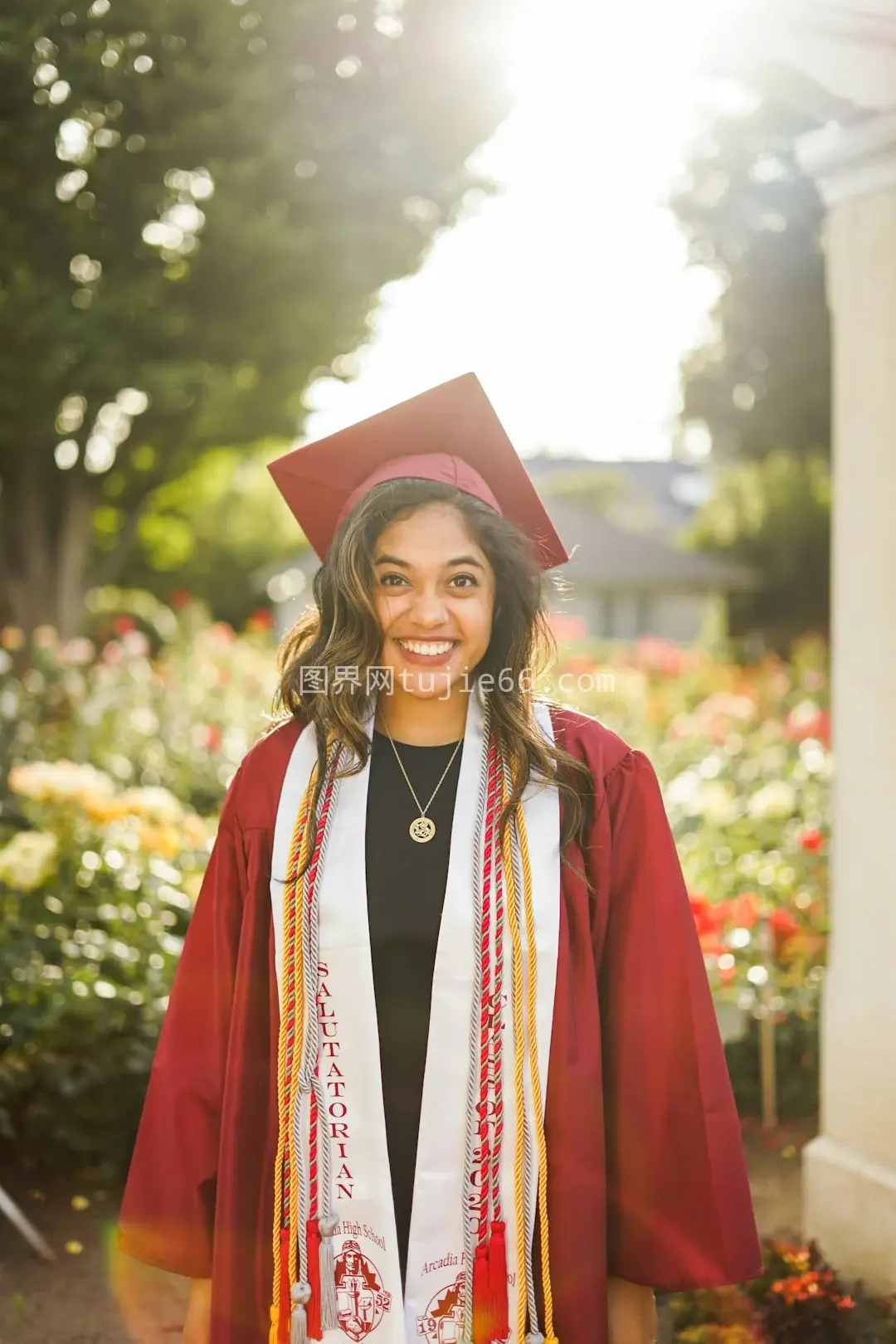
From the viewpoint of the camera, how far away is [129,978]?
3.75 meters

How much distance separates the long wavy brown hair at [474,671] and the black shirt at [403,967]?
0.15 meters

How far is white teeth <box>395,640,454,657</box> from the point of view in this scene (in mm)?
1837

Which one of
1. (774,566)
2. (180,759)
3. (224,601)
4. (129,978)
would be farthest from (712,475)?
(129,978)

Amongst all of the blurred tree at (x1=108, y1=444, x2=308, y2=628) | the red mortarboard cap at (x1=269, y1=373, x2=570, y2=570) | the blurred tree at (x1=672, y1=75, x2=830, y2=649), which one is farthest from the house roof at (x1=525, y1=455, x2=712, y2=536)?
the red mortarboard cap at (x1=269, y1=373, x2=570, y2=570)

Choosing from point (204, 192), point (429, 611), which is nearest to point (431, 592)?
point (429, 611)

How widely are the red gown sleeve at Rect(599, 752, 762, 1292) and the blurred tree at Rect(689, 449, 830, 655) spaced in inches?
800

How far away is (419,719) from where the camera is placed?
1957 mm

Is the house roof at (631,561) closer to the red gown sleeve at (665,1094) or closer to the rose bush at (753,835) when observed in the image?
the rose bush at (753,835)

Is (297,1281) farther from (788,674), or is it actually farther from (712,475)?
(712,475)

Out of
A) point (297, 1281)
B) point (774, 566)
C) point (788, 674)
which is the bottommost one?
point (297, 1281)

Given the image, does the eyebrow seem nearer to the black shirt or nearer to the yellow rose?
the black shirt

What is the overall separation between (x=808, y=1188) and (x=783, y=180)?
9.60 m

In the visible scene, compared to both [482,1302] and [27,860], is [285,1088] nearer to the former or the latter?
[482,1302]

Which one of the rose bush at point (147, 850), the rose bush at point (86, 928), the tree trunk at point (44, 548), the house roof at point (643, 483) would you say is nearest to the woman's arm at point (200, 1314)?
the rose bush at point (86, 928)
